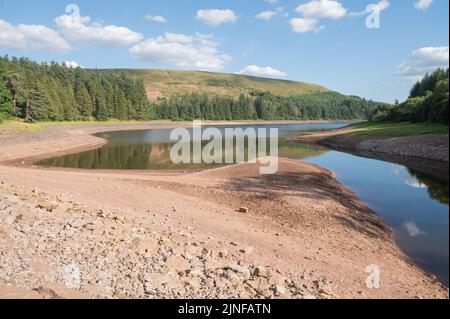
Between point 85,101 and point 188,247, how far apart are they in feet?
377

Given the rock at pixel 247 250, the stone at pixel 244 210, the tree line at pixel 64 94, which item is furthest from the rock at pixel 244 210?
the tree line at pixel 64 94

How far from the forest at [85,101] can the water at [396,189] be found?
3690 centimetres

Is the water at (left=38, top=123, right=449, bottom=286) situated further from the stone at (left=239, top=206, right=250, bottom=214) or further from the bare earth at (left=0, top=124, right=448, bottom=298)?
the stone at (left=239, top=206, right=250, bottom=214)

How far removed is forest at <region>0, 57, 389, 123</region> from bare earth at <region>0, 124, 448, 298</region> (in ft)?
213

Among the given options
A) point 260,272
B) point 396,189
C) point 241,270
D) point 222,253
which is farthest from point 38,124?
point 260,272

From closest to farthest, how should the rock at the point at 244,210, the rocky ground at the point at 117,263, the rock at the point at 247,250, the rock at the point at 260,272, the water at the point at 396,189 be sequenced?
1. the water at the point at 396,189
2. the rocky ground at the point at 117,263
3. the rock at the point at 260,272
4. the rock at the point at 247,250
5. the rock at the point at 244,210

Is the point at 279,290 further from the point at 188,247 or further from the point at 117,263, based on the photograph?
the point at 117,263

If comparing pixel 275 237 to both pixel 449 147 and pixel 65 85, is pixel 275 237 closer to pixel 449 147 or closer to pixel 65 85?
pixel 449 147

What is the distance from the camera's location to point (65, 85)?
121 metres

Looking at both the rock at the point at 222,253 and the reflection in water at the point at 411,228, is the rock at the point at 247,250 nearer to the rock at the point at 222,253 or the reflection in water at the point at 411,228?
the rock at the point at 222,253

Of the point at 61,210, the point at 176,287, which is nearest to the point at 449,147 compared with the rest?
the point at 176,287

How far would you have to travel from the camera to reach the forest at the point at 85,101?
8406 centimetres
